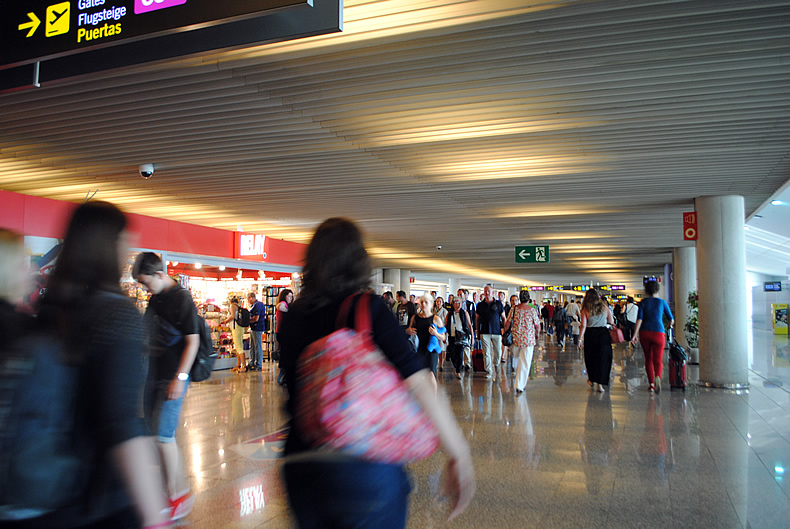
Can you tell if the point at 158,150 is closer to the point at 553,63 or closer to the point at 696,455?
the point at 553,63

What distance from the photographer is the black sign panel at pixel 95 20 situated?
2.99m

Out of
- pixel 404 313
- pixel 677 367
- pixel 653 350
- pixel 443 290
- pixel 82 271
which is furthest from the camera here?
pixel 443 290

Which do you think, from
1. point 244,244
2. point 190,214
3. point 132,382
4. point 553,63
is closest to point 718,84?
point 553,63

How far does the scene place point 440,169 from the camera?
919 cm

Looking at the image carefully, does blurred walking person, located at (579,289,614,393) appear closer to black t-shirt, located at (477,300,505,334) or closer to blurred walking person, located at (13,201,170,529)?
black t-shirt, located at (477,300,505,334)

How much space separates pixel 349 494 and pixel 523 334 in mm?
8417

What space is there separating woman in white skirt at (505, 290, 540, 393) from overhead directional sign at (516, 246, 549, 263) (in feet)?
28.9

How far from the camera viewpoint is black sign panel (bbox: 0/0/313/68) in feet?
9.82

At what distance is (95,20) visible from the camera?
323 centimetres

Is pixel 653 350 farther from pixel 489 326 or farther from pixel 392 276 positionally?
pixel 392 276

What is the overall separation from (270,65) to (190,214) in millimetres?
8397

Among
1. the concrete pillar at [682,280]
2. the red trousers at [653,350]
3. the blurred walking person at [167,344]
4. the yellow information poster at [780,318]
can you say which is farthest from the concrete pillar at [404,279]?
the blurred walking person at [167,344]

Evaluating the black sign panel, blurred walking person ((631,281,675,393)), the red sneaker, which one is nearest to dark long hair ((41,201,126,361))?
the black sign panel

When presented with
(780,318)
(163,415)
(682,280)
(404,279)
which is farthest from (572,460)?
(780,318)
